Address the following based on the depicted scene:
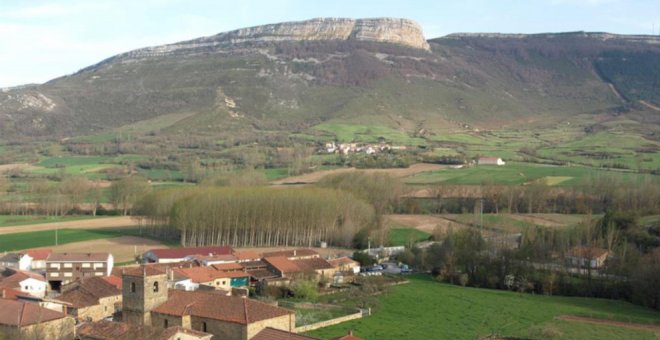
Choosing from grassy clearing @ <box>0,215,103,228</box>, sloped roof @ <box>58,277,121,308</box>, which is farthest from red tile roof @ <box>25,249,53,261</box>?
grassy clearing @ <box>0,215,103,228</box>

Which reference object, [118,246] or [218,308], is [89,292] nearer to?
[218,308]

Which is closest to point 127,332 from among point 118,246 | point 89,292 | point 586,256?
point 89,292

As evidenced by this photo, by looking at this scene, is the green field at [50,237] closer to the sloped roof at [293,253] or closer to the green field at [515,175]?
the sloped roof at [293,253]

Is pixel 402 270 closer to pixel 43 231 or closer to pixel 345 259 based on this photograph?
pixel 345 259

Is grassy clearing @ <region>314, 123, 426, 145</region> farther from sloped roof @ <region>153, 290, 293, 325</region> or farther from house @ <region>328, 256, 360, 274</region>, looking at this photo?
sloped roof @ <region>153, 290, 293, 325</region>

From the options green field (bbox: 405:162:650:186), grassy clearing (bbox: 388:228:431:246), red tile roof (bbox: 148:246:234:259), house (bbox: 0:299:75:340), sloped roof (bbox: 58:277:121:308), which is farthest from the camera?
green field (bbox: 405:162:650:186)

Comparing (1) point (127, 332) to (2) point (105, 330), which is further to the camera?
(2) point (105, 330)
